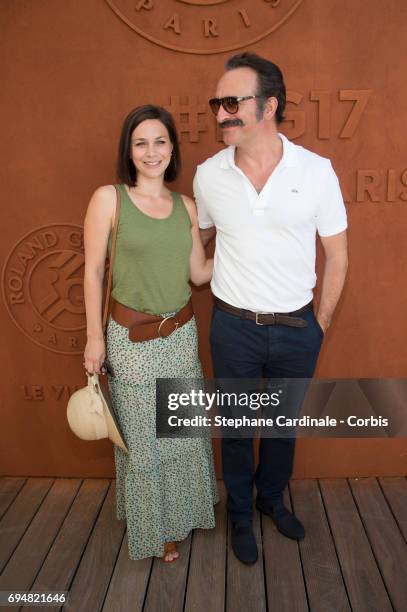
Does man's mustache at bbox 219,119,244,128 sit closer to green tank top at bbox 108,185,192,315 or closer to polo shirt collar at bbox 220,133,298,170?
polo shirt collar at bbox 220,133,298,170

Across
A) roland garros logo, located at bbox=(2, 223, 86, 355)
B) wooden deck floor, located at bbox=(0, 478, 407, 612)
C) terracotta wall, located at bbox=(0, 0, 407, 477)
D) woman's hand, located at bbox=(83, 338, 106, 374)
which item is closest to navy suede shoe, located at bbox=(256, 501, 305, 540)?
wooden deck floor, located at bbox=(0, 478, 407, 612)

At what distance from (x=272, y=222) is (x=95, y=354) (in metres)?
0.86

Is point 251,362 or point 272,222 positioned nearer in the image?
point 272,222

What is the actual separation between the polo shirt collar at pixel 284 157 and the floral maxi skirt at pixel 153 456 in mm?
664

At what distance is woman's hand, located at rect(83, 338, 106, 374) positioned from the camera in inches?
86.7

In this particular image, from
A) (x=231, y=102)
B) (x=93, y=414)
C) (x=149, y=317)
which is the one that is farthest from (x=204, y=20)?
(x=93, y=414)

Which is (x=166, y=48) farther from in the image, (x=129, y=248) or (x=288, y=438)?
(x=288, y=438)

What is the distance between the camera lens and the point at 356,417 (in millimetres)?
2869

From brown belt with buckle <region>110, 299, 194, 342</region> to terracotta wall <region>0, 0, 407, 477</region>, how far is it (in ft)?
1.69

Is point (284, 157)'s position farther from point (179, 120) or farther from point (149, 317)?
point (149, 317)

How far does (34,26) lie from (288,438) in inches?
82.3

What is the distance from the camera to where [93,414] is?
219 cm

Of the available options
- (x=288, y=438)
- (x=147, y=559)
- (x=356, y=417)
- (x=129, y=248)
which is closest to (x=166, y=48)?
(x=129, y=248)

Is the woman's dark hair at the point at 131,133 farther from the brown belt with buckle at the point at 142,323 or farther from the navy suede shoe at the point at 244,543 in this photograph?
the navy suede shoe at the point at 244,543
